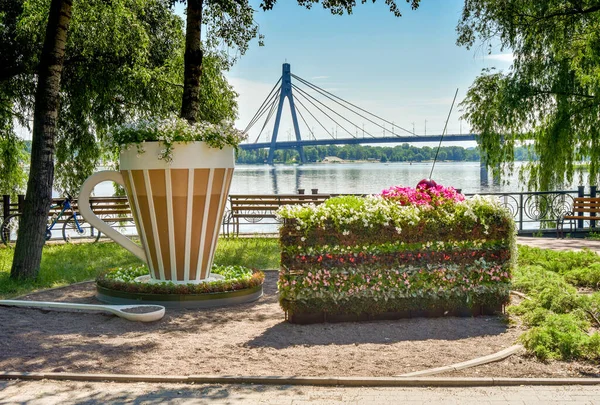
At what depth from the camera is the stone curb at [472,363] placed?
4.73m

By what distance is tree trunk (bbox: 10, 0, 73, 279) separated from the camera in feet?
30.2

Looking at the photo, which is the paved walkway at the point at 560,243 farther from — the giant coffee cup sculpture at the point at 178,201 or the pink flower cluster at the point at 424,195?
the giant coffee cup sculpture at the point at 178,201

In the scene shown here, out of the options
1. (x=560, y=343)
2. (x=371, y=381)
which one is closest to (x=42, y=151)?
(x=371, y=381)

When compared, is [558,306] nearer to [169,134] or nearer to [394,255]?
[394,255]

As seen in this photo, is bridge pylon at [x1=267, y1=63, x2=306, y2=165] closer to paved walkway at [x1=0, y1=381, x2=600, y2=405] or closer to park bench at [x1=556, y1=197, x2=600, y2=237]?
park bench at [x1=556, y1=197, x2=600, y2=237]

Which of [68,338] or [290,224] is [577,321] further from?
[68,338]

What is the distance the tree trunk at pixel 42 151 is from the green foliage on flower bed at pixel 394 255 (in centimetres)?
434

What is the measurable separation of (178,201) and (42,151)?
8.90ft

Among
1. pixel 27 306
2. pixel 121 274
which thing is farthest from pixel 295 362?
pixel 121 274

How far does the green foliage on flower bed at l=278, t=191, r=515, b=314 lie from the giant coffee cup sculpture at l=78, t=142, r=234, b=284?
62.7 inches

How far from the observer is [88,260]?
11.4 meters

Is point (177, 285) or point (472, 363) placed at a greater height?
point (177, 285)

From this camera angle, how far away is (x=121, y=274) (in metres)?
8.41

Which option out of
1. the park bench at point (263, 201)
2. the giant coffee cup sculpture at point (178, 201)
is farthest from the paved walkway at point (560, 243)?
the giant coffee cup sculpture at point (178, 201)
